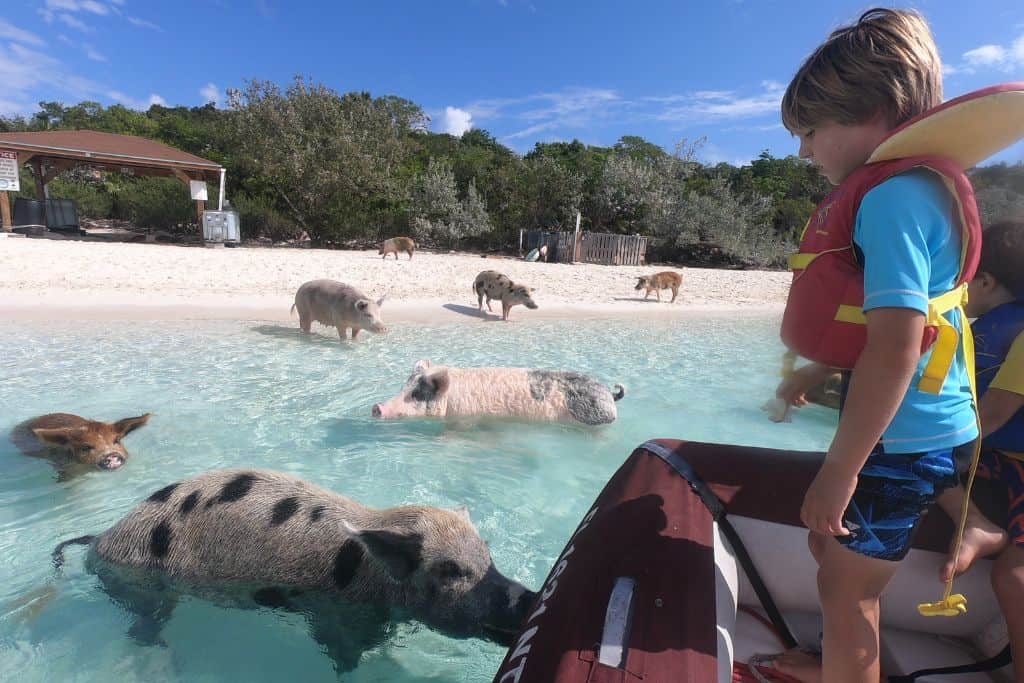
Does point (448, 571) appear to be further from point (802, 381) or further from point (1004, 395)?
point (1004, 395)

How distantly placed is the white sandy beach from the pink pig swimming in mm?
6206

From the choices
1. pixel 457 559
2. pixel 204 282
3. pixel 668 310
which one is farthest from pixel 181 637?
pixel 668 310

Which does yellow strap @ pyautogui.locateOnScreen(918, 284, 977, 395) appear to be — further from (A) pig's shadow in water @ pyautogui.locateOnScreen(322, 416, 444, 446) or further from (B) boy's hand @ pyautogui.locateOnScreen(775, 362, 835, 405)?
(A) pig's shadow in water @ pyautogui.locateOnScreen(322, 416, 444, 446)

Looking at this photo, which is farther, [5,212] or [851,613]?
[5,212]

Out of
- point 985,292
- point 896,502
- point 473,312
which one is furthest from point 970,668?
point 473,312

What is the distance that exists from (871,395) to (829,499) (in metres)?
0.29

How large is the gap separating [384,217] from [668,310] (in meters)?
15.2

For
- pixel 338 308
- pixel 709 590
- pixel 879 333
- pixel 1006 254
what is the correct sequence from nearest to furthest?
pixel 879 333 < pixel 709 590 < pixel 1006 254 < pixel 338 308

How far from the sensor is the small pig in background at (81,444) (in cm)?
383

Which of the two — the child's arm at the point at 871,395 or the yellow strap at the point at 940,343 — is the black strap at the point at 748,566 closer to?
the child's arm at the point at 871,395

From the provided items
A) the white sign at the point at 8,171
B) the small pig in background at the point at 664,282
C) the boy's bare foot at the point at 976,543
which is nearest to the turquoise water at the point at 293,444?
the boy's bare foot at the point at 976,543

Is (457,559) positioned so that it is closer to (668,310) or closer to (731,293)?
(668,310)

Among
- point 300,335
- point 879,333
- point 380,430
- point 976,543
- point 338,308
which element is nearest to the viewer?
point 879,333

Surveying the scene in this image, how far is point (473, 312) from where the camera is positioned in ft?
42.2
